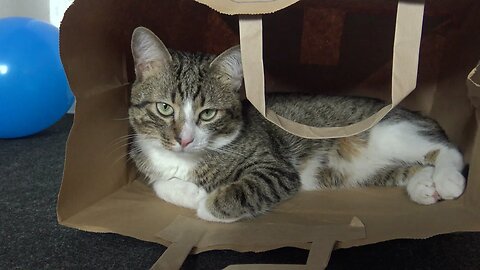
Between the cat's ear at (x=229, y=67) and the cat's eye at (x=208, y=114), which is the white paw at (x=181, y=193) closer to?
the cat's eye at (x=208, y=114)

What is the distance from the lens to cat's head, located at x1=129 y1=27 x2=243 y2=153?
120 cm

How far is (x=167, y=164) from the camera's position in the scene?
133cm

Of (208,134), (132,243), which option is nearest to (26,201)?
(132,243)

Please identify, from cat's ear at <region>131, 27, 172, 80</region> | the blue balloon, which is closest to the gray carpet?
cat's ear at <region>131, 27, 172, 80</region>

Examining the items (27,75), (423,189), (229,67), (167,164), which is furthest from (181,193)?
(27,75)

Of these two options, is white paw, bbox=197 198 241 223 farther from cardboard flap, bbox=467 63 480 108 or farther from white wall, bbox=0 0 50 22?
white wall, bbox=0 0 50 22

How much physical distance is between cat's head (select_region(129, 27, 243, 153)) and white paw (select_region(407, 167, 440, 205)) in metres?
0.47

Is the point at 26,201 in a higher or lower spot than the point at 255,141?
lower

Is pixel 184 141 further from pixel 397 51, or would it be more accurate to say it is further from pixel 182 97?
pixel 397 51

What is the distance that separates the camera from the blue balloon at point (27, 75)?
72.8 inches

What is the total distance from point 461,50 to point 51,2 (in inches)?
76.5

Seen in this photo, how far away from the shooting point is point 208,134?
1.23 meters

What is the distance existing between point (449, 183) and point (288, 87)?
0.70 meters

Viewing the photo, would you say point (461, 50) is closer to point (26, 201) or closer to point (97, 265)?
point (97, 265)
